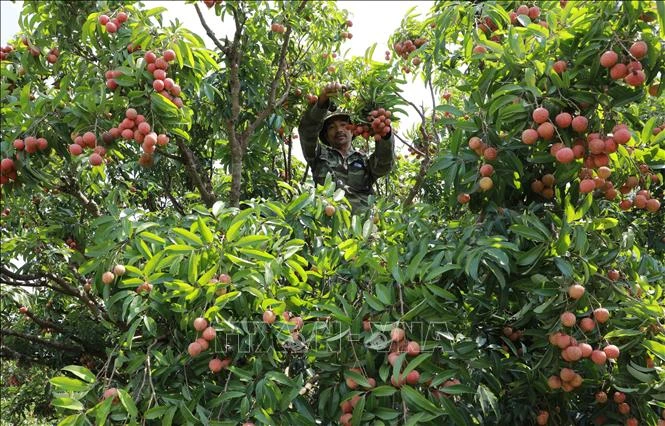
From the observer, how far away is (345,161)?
392 cm

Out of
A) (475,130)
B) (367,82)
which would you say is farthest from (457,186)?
(367,82)

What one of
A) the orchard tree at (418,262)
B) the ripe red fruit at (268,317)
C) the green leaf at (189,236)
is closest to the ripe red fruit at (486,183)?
the orchard tree at (418,262)

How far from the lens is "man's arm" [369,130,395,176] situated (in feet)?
11.9

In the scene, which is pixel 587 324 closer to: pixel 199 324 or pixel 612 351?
pixel 612 351

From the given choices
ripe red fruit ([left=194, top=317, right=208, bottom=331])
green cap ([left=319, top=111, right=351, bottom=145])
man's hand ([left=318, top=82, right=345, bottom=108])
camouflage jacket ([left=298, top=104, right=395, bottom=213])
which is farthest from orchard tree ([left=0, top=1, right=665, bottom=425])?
green cap ([left=319, top=111, right=351, bottom=145])

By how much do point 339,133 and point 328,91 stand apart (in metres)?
0.52

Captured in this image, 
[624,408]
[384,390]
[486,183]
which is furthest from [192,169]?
[624,408]

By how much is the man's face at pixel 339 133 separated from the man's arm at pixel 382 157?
0.26m

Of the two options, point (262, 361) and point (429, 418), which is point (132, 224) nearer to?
point (262, 361)

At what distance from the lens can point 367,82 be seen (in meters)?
3.62

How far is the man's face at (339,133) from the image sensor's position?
3.98 m

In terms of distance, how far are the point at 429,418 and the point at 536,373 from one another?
2.20 feet

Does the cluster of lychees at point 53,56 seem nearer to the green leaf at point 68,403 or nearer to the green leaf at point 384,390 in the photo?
the green leaf at point 68,403

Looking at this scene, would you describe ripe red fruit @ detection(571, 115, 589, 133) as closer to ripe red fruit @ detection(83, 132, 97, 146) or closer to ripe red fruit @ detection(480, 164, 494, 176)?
ripe red fruit @ detection(480, 164, 494, 176)
